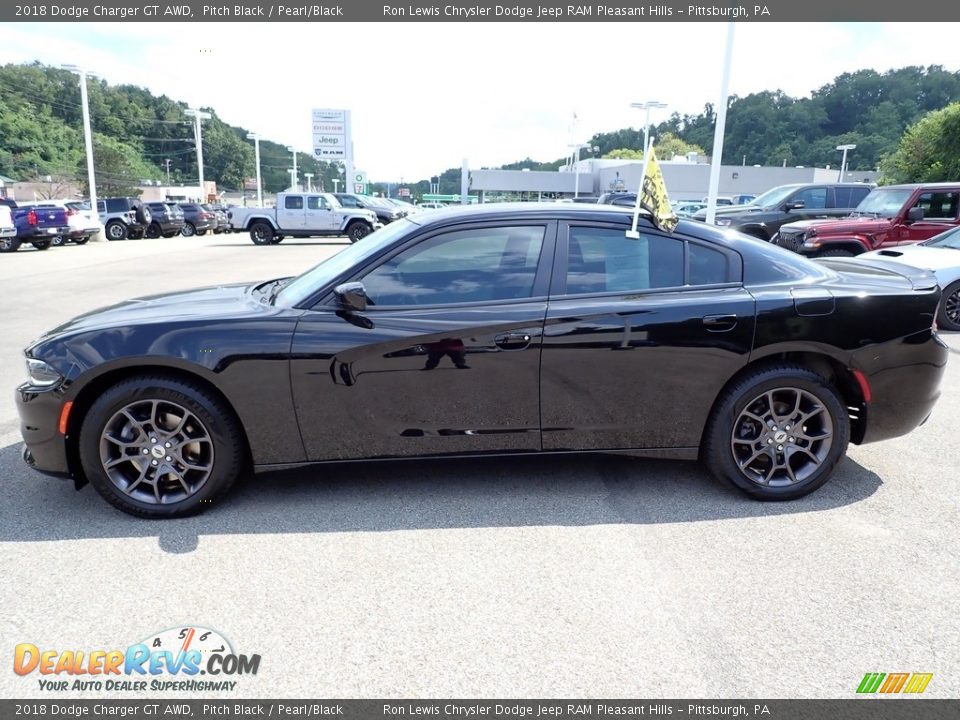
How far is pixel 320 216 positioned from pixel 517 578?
85.1 feet

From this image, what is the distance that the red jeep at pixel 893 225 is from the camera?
11141mm

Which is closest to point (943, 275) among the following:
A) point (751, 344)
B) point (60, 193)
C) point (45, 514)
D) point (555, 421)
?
point (751, 344)

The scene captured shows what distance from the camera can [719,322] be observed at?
3.65 metres

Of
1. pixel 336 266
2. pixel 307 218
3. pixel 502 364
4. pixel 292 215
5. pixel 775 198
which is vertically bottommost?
pixel 502 364

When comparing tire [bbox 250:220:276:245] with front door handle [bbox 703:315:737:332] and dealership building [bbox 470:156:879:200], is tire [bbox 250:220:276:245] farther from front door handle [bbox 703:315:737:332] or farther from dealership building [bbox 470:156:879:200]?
dealership building [bbox 470:156:879:200]

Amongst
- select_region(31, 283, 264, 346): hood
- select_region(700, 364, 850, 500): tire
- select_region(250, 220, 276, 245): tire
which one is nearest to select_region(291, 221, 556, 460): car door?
select_region(31, 283, 264, 346): hood

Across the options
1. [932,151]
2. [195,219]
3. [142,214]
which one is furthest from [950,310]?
[195,219]

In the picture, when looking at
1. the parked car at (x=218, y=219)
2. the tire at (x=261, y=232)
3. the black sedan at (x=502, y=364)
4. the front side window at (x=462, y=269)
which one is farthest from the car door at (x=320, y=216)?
the front side window at (x=462, y=269)

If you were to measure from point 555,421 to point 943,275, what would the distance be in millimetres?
7214

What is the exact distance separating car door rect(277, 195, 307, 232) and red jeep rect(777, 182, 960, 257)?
20.2 meters

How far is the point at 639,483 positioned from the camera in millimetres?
4066

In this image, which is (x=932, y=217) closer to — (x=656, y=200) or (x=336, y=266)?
(x=656, y=200)

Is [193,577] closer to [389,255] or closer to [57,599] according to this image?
[57,599]
